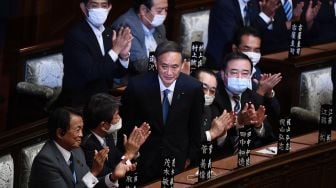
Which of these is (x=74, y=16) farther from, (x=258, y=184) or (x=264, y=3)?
(x=258, y=184)

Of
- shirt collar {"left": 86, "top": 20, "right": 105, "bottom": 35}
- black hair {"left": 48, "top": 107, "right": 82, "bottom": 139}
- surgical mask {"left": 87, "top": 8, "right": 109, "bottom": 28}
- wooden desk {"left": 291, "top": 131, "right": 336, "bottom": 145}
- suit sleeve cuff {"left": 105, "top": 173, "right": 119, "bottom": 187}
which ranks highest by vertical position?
surgical mask {"left": 87, "top": 8, "right": 109, "bottom": 28}

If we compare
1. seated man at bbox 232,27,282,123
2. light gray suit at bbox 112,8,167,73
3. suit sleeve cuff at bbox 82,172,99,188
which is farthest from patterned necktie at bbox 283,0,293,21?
suit sleeve cuff at bbox 82,172,99,188

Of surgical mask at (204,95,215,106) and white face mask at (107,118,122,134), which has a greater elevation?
surgical mask at (204,95,215,106)

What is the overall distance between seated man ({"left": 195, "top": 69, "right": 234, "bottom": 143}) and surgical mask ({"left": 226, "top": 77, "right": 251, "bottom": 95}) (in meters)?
0.11

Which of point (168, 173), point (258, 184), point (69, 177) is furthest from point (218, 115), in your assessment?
point (69, 177)

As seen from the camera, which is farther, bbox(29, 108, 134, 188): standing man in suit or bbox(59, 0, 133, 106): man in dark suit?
bbox(59, 0, 133, 106): man in dark suit

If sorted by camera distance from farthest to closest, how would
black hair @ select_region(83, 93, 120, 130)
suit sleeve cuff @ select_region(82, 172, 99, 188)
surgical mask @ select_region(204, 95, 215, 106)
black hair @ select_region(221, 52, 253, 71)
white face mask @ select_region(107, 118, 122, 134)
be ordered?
black hair @ select_region(221, 52, 253, 71), surgical mask @ select_region(204, 95, 215, 106), white face mask @ select_region(107, 118, 122, 134), black hair @ select_region(83, 93, 120, 130), suit sleeve cuff @ select_region(82, 172, 99, 188)

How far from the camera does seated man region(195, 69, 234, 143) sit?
5.71 metres

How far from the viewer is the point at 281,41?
7.15 m

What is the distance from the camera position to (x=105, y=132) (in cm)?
519

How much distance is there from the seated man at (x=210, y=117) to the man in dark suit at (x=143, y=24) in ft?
1.63

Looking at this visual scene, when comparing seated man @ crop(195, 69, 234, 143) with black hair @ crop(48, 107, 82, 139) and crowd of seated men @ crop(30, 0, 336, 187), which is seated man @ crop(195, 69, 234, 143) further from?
black hair @ crop(48, 107, 82, 139)

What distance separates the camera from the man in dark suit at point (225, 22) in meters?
6.72

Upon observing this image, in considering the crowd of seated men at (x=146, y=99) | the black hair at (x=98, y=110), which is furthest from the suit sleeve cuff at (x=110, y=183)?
the black hair at (x=98, y=110)
